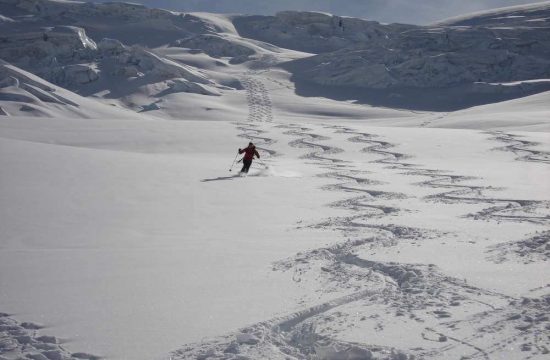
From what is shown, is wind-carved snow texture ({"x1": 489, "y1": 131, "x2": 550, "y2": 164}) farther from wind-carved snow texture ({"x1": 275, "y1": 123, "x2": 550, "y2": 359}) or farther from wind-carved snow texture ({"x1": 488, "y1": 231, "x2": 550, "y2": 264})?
wind-carved snow texture ({"x1": 488, "y1": 231, "x2": 550, "y2": 264})

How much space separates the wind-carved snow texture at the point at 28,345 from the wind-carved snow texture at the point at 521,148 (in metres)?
15.7

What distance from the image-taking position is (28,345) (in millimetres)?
3566

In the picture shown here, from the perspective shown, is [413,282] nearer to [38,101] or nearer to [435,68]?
[38,101]

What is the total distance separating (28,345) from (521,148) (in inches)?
765

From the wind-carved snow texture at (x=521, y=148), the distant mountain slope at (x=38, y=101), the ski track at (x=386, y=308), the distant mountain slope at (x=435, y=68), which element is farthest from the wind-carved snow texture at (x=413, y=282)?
the distant mountain slope at (x=435, y=68)

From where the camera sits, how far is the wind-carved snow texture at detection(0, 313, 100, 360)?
3.45m

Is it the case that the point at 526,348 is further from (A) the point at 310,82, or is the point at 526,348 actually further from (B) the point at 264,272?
(A) the point at 310,82

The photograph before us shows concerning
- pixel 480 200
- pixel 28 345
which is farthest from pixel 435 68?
pixel 28 345

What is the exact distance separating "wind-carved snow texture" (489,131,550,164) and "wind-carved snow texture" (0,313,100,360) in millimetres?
15745

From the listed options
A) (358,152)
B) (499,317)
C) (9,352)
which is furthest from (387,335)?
(358,152)

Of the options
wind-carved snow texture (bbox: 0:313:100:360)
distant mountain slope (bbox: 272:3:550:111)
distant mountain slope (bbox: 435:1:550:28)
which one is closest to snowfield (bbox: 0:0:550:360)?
wind-carved snow texture (bbox: 0:313:100:360)

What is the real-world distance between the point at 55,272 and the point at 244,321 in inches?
81.3

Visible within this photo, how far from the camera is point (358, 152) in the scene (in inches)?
765

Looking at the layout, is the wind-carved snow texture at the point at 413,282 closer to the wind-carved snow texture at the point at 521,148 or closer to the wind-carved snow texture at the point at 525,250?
the wind-carved snow texture at the point at 525,250
